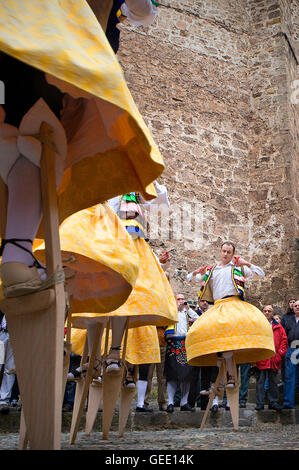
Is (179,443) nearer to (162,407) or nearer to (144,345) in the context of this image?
(144,345)

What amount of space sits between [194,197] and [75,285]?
1017cm

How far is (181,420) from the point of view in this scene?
7.08 metres

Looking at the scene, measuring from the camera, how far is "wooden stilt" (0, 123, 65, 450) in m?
1.65

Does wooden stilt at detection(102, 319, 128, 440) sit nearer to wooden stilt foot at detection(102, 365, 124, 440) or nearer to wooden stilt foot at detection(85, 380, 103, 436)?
wooden stilt foot at detection(102, 365, 124, 440)

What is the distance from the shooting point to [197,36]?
47.4 ft

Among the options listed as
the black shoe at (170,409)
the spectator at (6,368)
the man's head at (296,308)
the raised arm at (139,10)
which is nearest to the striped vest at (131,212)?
the raised arm at (139,10)

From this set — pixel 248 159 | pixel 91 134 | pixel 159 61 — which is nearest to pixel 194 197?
Result: pixel 248 159

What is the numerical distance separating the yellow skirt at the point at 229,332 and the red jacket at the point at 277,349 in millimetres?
2650

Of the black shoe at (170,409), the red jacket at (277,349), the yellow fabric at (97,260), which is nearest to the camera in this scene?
the yellow fabric at (97,260)

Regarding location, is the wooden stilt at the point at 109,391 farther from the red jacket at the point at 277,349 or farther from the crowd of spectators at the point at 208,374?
the red jacket at the point at 277,349

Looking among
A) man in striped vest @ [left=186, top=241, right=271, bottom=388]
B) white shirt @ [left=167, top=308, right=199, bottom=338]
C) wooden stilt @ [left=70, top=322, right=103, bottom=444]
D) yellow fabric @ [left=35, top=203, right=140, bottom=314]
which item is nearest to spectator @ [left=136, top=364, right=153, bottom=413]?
white shirt @ [left=167, top=308, right=199, bottom=338]

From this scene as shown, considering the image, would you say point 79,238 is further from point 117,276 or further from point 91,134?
point 91,134

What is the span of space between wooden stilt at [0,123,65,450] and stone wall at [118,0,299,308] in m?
10.6

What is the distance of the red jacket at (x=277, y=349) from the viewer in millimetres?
8305
